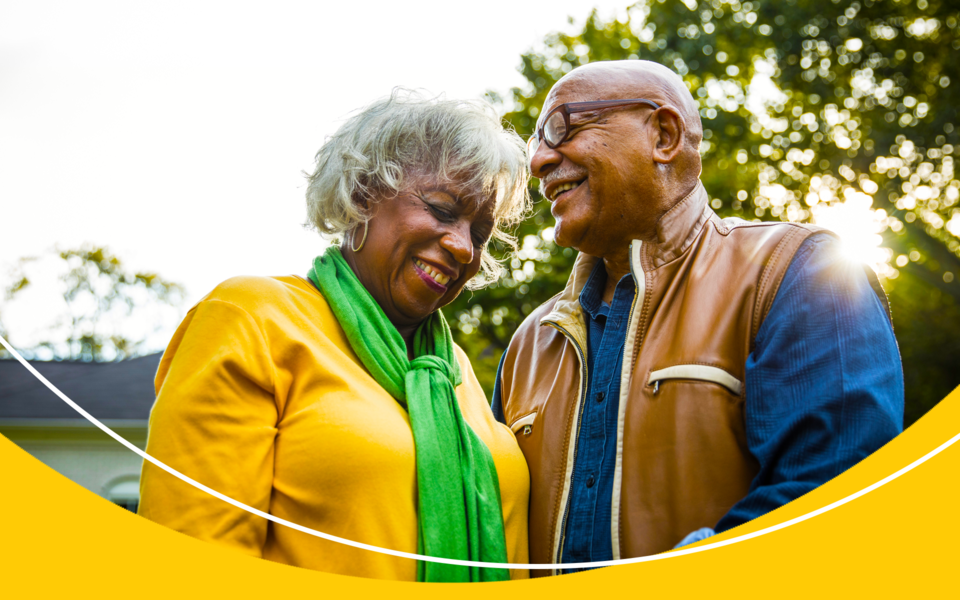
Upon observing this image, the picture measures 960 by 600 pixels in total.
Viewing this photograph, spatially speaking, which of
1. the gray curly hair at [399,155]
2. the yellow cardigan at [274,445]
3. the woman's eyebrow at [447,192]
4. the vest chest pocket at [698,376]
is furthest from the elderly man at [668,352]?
the yellow cardigan at [274,445]

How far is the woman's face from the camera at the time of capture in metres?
2.45

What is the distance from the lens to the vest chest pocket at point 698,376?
2006mm

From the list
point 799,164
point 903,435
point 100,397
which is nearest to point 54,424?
point 100,397

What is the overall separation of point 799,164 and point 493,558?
37.1 ft

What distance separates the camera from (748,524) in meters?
1.72

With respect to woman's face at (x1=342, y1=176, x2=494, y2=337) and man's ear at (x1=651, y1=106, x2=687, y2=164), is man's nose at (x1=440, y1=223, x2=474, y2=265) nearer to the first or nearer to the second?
woman's face at (x1=342, y1=176, x2=494, y2=337)

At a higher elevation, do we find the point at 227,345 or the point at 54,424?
the point at 227,345

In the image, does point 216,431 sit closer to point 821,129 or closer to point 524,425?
point 524,425

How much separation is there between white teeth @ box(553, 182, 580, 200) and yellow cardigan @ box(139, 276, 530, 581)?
1103 mm

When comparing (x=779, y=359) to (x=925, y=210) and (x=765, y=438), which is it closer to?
(x=765, y=438)

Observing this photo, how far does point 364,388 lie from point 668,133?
149 cm

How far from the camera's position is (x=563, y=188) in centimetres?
264

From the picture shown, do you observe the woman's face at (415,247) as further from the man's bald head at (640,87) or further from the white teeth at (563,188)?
the man's bald head at (640,87)

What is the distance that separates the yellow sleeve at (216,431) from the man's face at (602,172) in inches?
50.4
